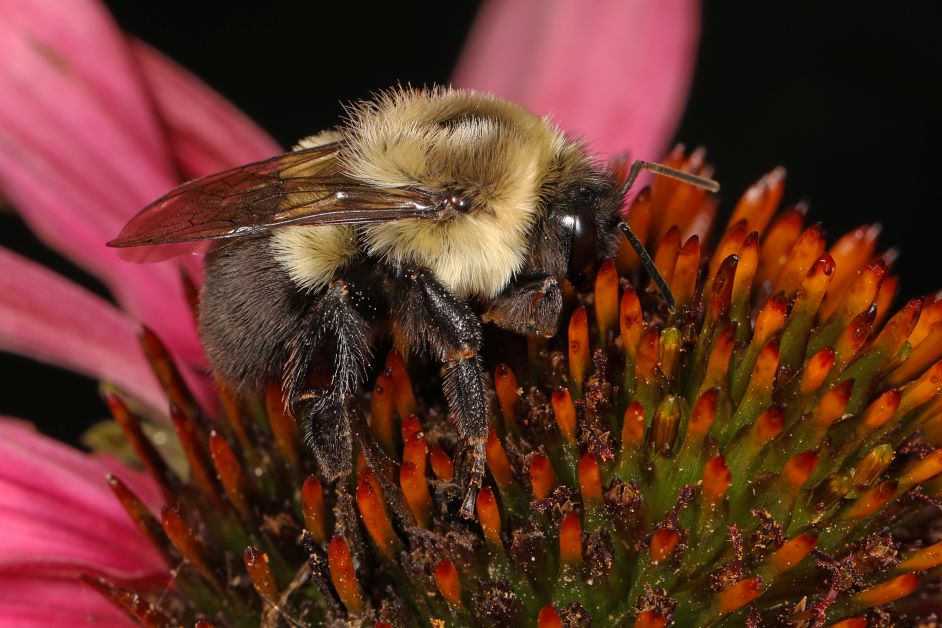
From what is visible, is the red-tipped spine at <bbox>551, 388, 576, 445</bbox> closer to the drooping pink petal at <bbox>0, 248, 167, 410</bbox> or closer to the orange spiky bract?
the orange spiky bract

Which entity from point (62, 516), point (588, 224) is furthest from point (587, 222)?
point (62, 516)

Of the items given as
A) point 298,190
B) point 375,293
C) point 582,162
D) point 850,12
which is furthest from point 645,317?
point 850,12

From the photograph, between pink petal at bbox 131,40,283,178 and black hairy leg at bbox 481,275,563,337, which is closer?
black hairy leg at bbox 481,275,563,337

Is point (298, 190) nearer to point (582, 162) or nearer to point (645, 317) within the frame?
point (582, 162)

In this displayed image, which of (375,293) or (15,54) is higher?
(15,54)

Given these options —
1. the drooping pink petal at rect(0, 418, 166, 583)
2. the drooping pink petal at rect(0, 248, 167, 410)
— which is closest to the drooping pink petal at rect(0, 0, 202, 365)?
the drooping pink petal at rect(0, 248, 167, 410)
